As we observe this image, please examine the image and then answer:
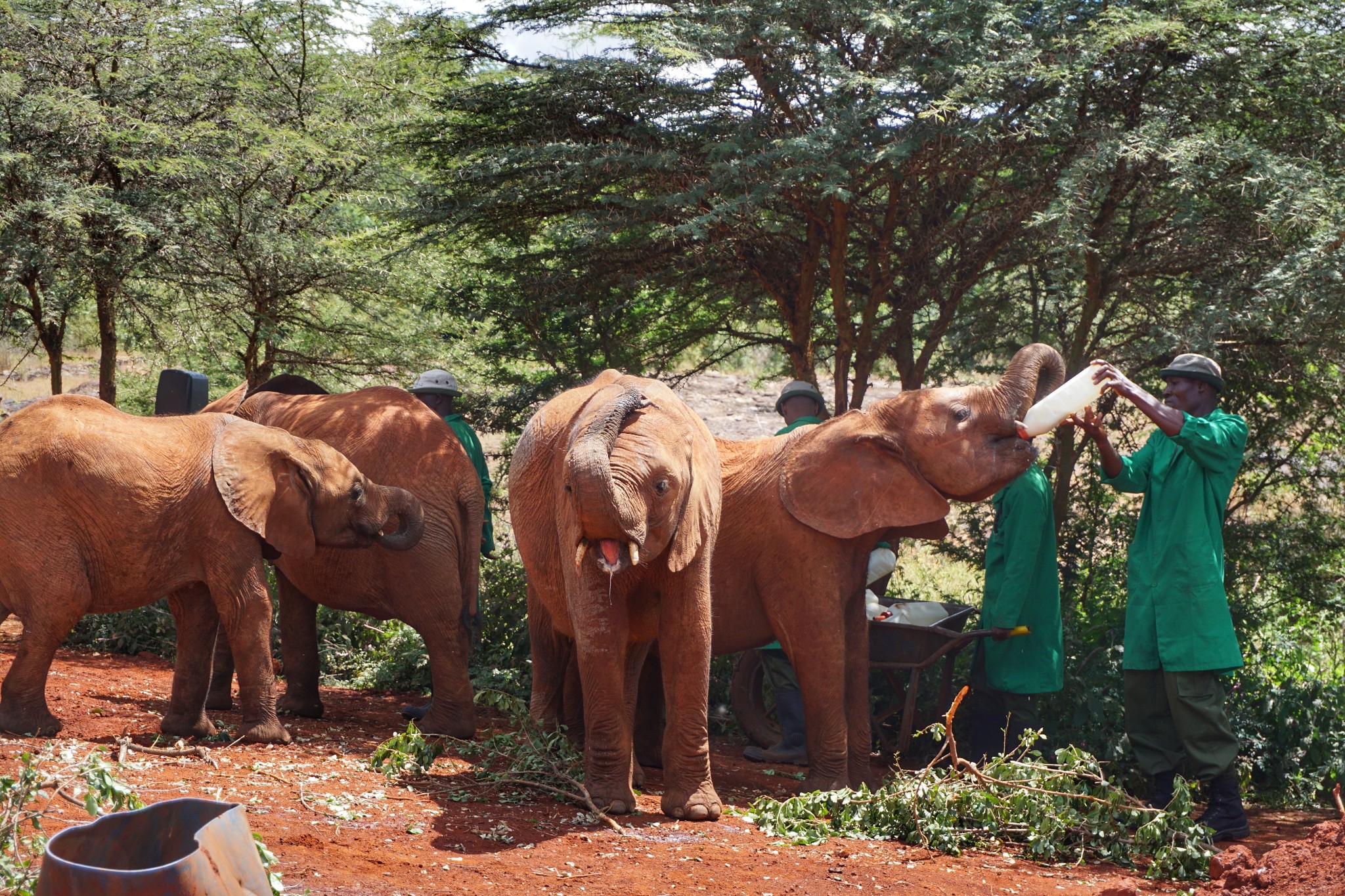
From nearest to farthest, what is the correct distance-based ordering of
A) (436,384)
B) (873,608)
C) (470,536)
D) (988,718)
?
(988,718) → (873,608) → (470,536) → (436,384)

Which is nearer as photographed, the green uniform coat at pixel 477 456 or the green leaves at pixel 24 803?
the green leaves at pixel 24 803

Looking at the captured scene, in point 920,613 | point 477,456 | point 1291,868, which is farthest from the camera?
point 477,456

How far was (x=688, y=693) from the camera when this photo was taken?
6.20 m

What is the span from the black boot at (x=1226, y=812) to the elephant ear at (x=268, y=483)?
5296mm

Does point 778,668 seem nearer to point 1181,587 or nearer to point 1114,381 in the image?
point 1181,587

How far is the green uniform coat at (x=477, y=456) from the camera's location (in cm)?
980

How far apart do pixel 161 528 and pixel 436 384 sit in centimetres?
299

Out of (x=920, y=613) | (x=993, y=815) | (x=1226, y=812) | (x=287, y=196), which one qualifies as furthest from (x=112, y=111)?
(x=1226, y=812)

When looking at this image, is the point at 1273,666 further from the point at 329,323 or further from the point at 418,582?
the point at 329,323

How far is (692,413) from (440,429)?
2642 millimetres

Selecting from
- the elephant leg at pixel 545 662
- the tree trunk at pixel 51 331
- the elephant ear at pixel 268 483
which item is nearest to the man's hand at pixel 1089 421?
the elephant leg at pixel 545 662

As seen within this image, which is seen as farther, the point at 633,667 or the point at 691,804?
the point at 633,667

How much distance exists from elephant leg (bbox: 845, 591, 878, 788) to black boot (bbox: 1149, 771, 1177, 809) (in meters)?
1.55

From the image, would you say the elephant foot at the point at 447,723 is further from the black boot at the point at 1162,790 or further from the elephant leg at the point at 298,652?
the black boot at the point at 1162,790
